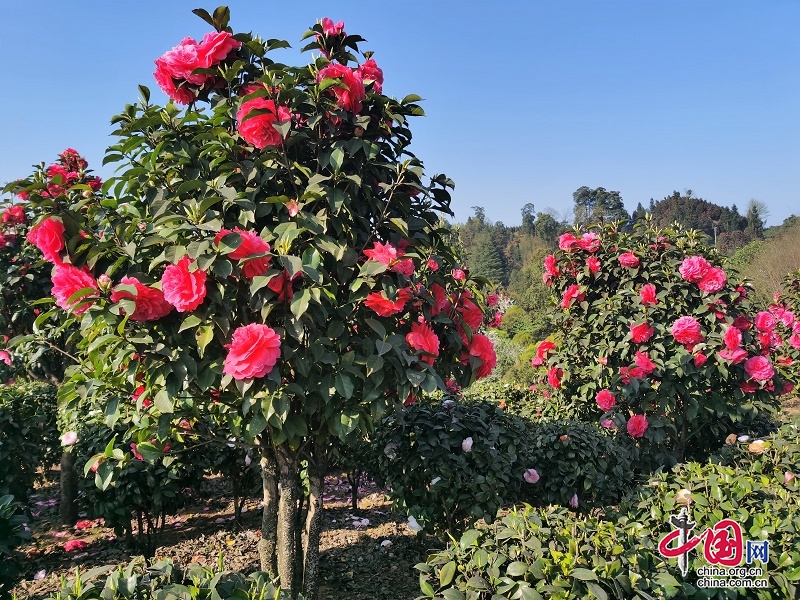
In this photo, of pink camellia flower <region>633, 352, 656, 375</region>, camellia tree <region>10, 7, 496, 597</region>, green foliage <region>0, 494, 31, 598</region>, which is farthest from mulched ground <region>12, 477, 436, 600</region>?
pink camellia flower <region>633, 352, 656, 375</region>

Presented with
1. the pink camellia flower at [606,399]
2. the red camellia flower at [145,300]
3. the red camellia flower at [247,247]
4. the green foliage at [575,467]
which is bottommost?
the green foliage at [575,467]

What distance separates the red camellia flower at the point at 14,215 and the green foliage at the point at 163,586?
4327 millimetres

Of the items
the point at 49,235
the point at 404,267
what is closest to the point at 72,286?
the point at 49,235

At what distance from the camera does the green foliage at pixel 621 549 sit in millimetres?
1639

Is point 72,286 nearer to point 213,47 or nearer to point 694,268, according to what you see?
point 213,47

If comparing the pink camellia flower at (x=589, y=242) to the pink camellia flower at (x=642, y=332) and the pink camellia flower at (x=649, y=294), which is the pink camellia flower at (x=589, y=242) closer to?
the pink camellia flower at (x=649, y=294)

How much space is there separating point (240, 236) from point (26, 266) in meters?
3.73

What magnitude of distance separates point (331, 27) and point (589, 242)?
2995mm

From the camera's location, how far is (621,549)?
1768 mm

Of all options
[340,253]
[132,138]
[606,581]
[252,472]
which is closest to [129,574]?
[340,253]

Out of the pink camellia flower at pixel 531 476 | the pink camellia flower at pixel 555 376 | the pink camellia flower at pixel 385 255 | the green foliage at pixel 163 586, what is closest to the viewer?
the green foliage at pixel 163 586

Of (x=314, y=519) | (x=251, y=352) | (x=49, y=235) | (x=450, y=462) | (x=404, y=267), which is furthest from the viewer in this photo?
(x=450, y=462)

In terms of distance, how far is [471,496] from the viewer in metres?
3.09

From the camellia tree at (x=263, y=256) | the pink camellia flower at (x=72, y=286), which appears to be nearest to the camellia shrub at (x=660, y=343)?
the camellia tree at (x=263, y=256)
